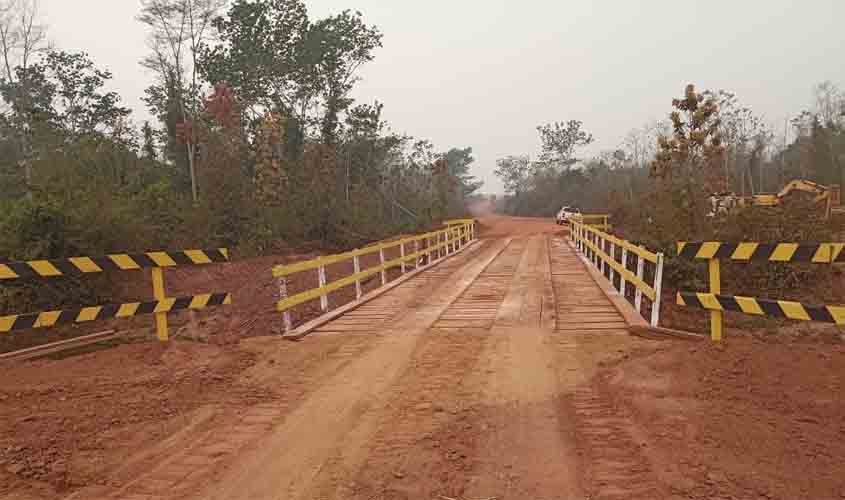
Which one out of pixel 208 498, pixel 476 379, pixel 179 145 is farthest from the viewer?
pixel 179 145

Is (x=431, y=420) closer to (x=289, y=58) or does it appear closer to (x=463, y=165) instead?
(x=289, y=58)

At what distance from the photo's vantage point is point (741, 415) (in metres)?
4.59

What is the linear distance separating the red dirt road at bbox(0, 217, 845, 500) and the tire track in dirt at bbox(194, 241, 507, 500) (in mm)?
18

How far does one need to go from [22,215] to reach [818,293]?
2062cm

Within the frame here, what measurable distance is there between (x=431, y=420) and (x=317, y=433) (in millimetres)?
889

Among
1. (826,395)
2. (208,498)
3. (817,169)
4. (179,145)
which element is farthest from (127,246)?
(817,169)

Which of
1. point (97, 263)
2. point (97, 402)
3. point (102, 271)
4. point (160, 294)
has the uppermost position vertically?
point (97, 263)

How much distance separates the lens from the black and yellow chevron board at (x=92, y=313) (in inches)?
258

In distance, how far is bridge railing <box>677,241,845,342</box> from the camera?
18.1ft

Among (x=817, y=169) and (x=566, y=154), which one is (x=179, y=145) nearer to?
(x=817, y=169)

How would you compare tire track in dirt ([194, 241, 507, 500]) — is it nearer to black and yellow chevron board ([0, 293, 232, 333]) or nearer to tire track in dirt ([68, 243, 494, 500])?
tire track in dirt ([68, 243, 494, 500])

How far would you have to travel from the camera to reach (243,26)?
135ft

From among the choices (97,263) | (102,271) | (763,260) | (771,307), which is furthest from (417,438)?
(102,271)

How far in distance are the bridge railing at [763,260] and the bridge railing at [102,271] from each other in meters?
5.85
